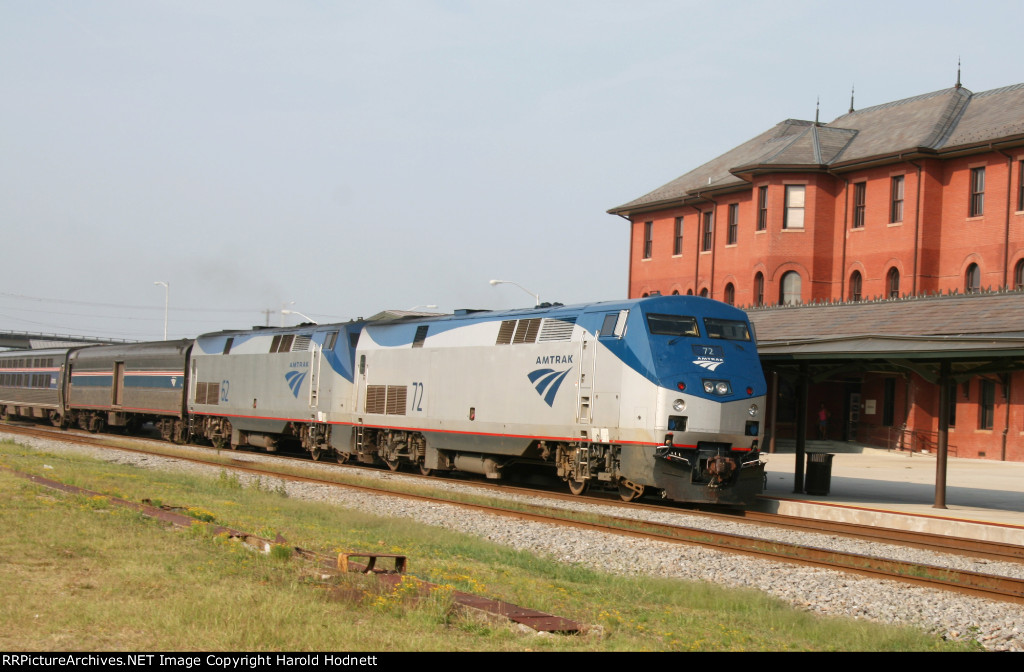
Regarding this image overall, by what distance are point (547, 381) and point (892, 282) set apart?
27652 mm

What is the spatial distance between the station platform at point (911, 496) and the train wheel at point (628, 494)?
278 cm

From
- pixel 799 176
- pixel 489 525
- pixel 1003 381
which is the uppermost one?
pixel 799 176

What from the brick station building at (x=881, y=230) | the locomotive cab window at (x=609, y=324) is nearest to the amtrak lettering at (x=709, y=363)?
the locomotive cab window at (x=609, y=324)

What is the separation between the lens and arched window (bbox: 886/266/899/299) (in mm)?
42094

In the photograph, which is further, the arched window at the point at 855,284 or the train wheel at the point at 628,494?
the arched window at the point at 855,284

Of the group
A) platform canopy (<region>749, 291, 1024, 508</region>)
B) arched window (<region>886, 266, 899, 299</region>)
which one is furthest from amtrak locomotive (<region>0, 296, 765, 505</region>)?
arched window (<region>886, 266, 899, 299</region>)

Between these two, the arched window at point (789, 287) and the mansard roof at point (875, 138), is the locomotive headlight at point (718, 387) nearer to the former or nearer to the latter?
→ the mansard roof at point (875, 138)

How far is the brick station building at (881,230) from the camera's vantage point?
38.1 m

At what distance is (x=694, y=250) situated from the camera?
51125 mm

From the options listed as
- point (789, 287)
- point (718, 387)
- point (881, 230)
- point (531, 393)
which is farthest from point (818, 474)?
point (789, 287)
